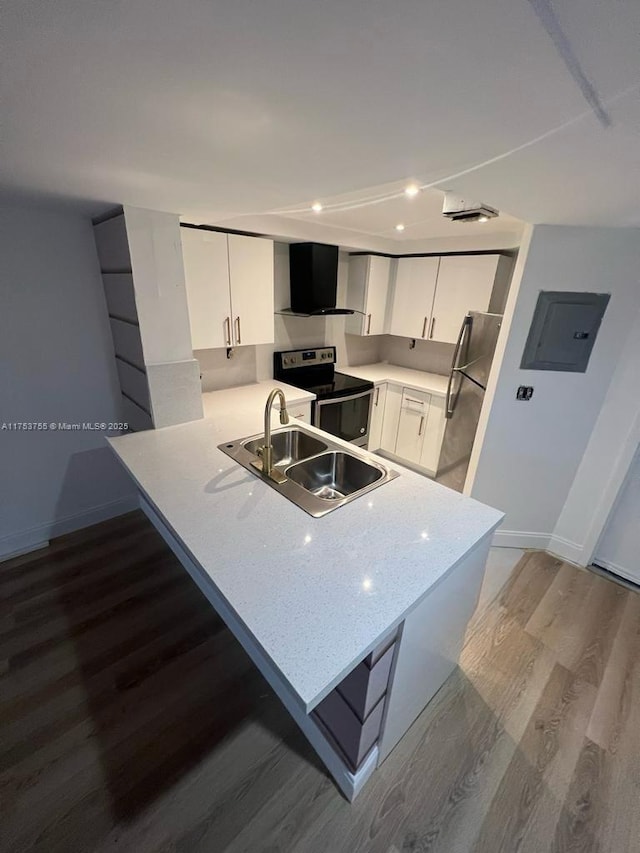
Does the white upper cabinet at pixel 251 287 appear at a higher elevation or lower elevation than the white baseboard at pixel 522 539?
higher

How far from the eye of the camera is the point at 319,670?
728 mm

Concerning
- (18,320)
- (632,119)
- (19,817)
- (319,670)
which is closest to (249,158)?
(632,119)

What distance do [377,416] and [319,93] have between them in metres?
2.88

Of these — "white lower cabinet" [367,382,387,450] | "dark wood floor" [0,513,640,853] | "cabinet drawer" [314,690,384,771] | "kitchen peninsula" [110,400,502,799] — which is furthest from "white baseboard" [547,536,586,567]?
"cabinet drawer" [314,690,384,771]

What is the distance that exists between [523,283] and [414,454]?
1787mm

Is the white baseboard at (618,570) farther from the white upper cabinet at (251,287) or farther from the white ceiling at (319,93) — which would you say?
the white upper cabinet at (251,287)

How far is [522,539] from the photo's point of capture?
2410 mm

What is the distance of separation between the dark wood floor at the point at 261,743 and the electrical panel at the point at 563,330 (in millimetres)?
1416

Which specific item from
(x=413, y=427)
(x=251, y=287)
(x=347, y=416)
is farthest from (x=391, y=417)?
(x=251, y=287)

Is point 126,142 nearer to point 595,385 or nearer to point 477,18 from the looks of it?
point 477,18

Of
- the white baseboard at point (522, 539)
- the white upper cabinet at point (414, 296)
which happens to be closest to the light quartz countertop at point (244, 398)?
the white upper cabinet at point (414, 296)

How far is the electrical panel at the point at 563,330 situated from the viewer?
1831mm

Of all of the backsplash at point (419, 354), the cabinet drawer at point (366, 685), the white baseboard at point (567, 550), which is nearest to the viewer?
the cabinet drawer at point (366, 685)

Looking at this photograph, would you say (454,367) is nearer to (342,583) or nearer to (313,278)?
(313,278)
